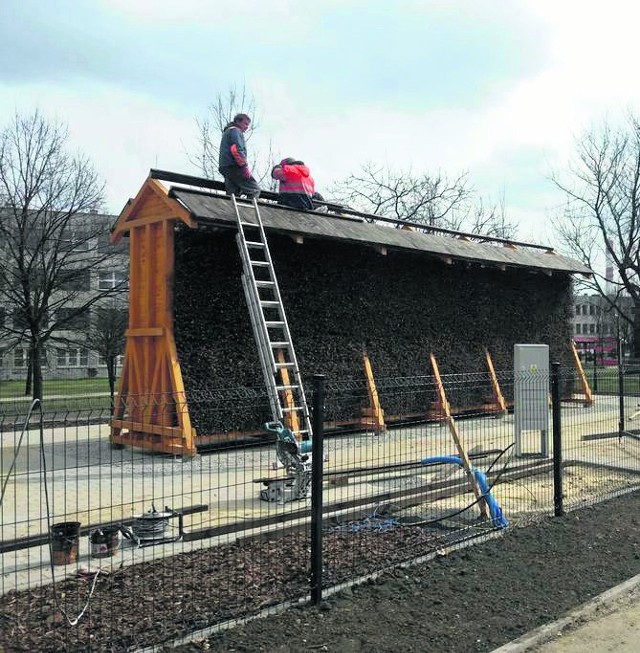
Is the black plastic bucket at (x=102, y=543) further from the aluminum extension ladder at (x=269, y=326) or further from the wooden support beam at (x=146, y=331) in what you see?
the wooden support beam at (x=146, y=331)

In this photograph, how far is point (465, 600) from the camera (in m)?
4.72

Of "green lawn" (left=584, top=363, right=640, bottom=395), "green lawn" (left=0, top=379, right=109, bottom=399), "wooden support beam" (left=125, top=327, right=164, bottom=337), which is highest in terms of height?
"wooden support beam" (left=125, top=327, right=164, bottom=337)

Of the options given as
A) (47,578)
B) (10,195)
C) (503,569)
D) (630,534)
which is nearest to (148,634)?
(47,578)

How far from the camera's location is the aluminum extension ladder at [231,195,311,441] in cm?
892

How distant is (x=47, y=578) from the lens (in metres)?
4.89

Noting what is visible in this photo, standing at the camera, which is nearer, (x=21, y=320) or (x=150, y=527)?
(x=150, y=527)

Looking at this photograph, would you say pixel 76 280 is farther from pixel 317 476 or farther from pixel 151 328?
pixel 317 476

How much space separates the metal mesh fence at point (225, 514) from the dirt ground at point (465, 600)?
262 mm

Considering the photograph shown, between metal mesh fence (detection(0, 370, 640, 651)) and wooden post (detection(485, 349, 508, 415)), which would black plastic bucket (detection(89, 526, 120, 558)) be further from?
wooden post (detection(485, 349, 508, 415))

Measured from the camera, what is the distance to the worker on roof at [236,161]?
10.9 metres

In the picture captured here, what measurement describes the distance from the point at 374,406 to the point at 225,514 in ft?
20.6

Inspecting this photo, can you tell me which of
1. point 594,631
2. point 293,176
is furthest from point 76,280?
point 594,631

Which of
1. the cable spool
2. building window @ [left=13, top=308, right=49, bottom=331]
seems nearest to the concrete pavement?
the cable spool

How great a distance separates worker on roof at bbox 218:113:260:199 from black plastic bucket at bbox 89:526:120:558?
6950mm
